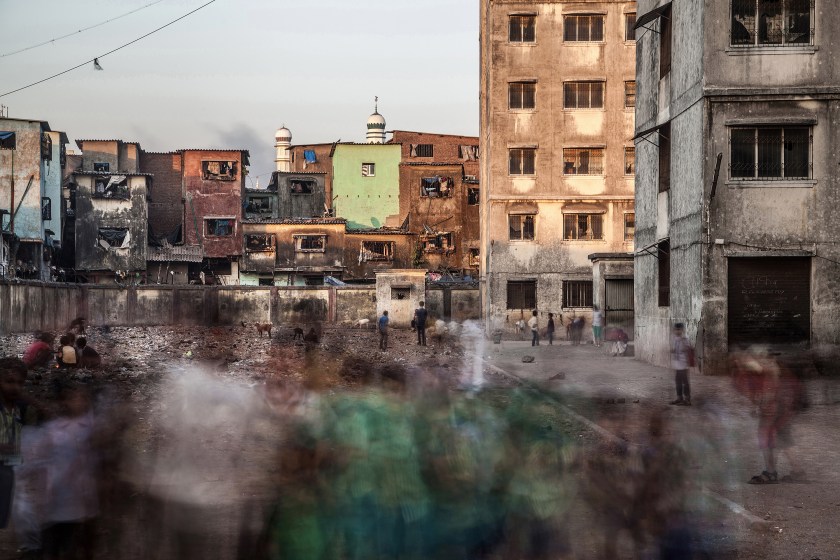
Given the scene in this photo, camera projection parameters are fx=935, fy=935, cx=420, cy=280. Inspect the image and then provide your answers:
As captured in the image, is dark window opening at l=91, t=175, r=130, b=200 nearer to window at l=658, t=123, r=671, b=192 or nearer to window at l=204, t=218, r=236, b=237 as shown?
window at l=204, t=218, r=236, b=237

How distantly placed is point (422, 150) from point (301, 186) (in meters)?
11.0

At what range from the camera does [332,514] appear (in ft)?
28.8

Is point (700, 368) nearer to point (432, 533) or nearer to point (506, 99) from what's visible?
point (432, 533)

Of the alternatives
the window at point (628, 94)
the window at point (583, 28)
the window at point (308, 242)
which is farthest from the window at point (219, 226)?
the window at point (628, 94)

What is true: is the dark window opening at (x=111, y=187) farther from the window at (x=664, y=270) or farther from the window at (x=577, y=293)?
the window at (x=664, y=270)

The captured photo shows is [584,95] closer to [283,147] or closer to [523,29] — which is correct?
[523,29]

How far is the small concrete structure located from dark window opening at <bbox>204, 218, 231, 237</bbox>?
21121 millimetres

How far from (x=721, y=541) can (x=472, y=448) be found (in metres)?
3.63

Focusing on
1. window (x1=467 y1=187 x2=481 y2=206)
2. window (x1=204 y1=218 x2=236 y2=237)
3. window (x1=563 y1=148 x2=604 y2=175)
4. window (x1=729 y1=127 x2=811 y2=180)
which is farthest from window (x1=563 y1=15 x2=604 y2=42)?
window (x1=204 y1=218 x2=236 y2=237)

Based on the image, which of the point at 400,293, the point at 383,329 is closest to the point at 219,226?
the point at 400,293

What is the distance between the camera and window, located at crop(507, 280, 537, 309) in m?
44.0

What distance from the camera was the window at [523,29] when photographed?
1763 inches

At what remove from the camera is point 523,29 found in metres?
44.9

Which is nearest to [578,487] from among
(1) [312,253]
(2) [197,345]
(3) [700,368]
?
(3) [700,368]
